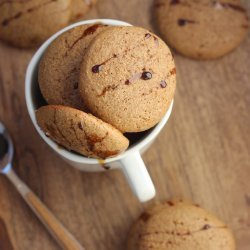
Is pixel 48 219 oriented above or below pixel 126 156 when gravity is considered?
below

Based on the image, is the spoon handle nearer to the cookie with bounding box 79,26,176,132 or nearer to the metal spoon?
the metal spoon

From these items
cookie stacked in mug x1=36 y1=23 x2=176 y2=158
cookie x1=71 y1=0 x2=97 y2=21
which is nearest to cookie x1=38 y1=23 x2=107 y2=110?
cookie stacked in mug x1=36 y1=23 x2=176 y2=158

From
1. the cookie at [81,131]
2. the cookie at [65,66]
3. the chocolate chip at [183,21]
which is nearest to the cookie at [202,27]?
the chocolate chip at [183,21]

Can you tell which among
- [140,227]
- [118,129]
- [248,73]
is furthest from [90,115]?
[248,73]

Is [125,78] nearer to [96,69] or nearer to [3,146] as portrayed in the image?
[96,69]

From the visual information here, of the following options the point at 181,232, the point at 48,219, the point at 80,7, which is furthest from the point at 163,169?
the point at 80,7

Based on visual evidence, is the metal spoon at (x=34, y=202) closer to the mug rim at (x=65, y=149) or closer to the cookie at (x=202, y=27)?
the mug rim at (x=65, y=149)
